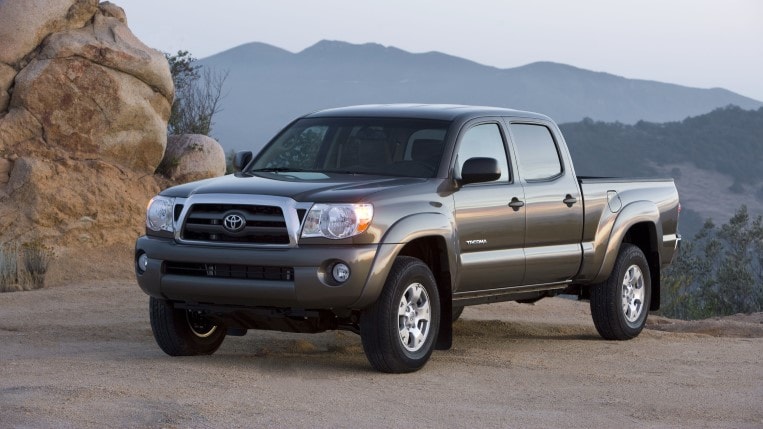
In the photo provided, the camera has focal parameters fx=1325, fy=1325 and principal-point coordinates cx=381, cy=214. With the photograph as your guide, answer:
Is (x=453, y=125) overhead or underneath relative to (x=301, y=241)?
overhead

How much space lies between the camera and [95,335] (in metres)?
10.9

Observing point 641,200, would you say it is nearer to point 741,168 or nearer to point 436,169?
point 436,169

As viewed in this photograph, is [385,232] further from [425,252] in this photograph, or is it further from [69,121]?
[69,121]

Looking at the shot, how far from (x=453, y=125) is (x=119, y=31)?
950cm

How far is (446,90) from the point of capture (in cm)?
16312

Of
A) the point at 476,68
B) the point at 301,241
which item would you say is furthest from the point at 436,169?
the point at 476,68

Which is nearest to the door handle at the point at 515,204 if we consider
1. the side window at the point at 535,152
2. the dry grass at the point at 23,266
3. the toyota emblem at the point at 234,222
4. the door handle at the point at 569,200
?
the side window at the point at 535,152

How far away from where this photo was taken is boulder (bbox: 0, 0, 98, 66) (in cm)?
1683

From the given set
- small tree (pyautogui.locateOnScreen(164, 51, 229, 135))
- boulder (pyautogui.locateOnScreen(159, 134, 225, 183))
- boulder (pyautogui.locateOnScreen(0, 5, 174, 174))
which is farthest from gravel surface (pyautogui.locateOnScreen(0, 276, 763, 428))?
small tree (pyautogui.locateOnScreen(164, 51, 229, 135))

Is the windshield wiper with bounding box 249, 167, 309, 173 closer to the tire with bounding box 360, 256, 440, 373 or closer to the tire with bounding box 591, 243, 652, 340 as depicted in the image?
the tire with bounding box 360, 256, 440, 373

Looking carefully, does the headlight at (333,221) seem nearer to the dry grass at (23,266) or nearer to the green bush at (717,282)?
the dry grass at (23,266)

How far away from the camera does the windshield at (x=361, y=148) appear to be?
30.4ft

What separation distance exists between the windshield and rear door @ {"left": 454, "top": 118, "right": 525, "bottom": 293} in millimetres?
238

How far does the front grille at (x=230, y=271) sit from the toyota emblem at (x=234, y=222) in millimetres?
234
